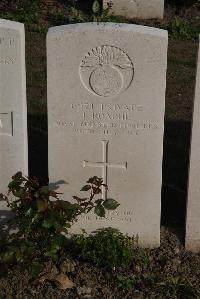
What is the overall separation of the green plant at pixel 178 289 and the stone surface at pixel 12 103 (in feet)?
4.66

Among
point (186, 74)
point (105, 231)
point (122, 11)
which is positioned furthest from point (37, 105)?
point (122, 11)

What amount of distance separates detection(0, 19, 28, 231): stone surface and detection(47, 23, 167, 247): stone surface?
0.21 m

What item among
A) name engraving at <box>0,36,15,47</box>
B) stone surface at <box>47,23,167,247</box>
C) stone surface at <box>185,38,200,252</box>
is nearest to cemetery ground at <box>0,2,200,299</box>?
stone surface at <box>185,38,200,252</box>

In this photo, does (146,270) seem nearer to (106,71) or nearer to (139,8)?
(106,71)

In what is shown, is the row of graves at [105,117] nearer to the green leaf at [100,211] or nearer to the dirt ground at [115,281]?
the dirt ground at [115,281]

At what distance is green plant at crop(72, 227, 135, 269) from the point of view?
181 inches

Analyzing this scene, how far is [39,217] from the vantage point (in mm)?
4352

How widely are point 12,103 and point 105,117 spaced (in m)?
0.71

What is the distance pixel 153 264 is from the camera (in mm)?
4730

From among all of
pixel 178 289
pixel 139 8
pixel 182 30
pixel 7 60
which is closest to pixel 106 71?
pixel 7 60

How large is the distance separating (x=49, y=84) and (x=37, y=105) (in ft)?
10.6

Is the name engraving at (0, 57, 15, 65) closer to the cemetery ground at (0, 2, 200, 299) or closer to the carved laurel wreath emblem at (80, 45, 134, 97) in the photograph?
the carved laurel wreath emblem at (80, 45, 134, 97)

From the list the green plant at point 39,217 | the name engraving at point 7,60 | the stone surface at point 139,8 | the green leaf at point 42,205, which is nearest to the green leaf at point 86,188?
the green plant at point 39,217

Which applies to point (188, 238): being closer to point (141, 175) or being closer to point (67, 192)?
point (141, 175)
